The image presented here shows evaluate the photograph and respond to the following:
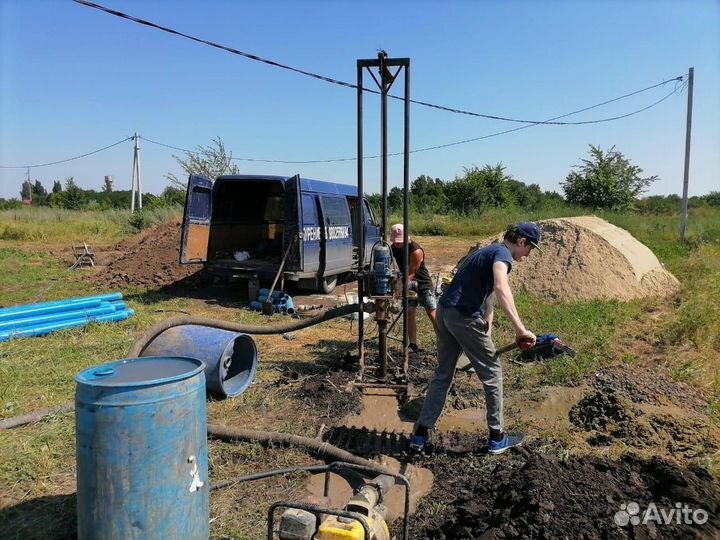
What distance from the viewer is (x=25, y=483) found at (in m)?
3.69

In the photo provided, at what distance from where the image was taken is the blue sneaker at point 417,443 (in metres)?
4.29

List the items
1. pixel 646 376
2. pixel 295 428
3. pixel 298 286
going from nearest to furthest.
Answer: pixel 295 428
pixel 646 376
pixel 298 286

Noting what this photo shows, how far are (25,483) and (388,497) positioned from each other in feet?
8.23

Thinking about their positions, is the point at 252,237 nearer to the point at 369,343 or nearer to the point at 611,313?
the point at 369,343

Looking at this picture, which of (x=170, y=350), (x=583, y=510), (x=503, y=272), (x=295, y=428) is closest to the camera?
(x=583, y=510)

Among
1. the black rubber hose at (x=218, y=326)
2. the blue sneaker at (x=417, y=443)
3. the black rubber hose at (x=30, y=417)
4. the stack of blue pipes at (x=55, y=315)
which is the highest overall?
the black rubber hose at (x=218, y=326)

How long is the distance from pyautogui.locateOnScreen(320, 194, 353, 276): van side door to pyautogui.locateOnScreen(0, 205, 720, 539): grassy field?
87.9 inches

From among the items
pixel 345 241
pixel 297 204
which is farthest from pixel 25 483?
Answer: pixel 345 241

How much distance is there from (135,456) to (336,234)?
921cm

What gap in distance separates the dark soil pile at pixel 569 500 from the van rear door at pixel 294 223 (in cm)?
662

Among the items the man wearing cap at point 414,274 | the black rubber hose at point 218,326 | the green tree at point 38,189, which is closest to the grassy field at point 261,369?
the black rubber hose at point 218,326

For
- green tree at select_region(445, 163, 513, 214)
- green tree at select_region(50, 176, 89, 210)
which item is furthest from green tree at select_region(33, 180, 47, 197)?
green tree at select_region(445, 163, 513, 214)

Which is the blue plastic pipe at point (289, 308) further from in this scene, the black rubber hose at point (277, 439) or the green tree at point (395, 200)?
the green tree at point (395, 200)

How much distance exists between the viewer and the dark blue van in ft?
33.0
